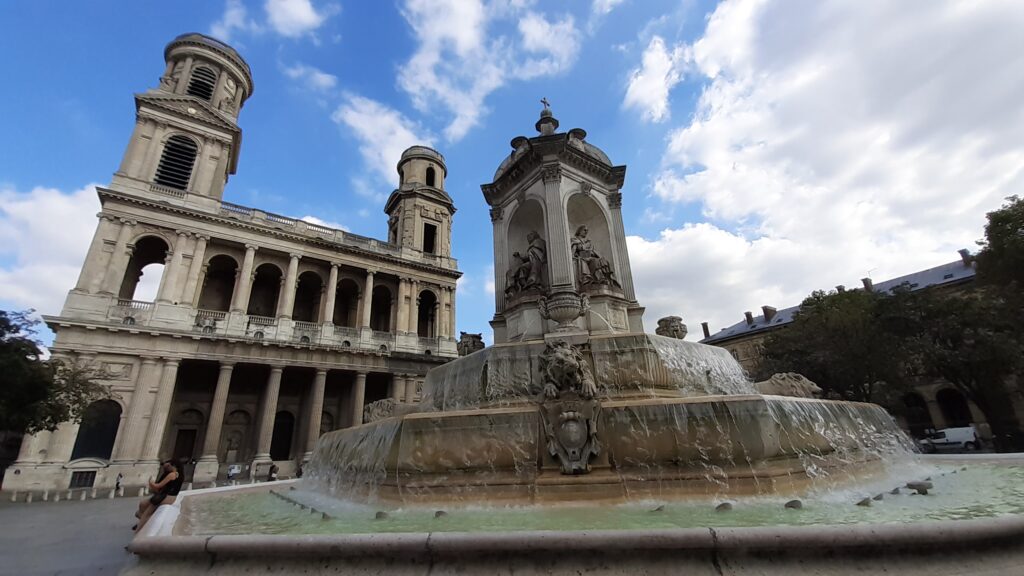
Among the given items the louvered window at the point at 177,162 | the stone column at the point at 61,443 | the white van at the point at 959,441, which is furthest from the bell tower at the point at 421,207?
the white van at the point at 959,441

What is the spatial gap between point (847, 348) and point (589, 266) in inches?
806

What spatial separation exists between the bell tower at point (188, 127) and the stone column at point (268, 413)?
11709mm

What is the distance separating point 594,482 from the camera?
14.3ft

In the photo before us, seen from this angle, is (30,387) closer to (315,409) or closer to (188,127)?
(315,409)

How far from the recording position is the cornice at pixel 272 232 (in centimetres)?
2278

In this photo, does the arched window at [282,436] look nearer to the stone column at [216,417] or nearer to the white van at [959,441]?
the stone column at [216,417]

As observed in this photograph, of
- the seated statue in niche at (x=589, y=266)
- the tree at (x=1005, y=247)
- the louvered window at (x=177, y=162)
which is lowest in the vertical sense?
the seated statue in niche at (x=589, y=266)

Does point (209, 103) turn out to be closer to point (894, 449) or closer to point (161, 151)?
point (161, 151)

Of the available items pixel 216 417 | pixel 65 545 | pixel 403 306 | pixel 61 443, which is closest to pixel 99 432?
pixel 61 443

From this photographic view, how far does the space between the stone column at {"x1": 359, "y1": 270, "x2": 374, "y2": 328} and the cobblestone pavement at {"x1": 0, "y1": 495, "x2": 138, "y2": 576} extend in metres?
19.3

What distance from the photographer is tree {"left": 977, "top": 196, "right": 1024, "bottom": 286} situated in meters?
17.1

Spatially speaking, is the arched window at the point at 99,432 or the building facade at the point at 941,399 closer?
the arched window at the point at 99,432

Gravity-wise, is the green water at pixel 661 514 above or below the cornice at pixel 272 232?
below

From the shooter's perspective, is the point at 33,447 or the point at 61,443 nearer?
the point at 33,447
